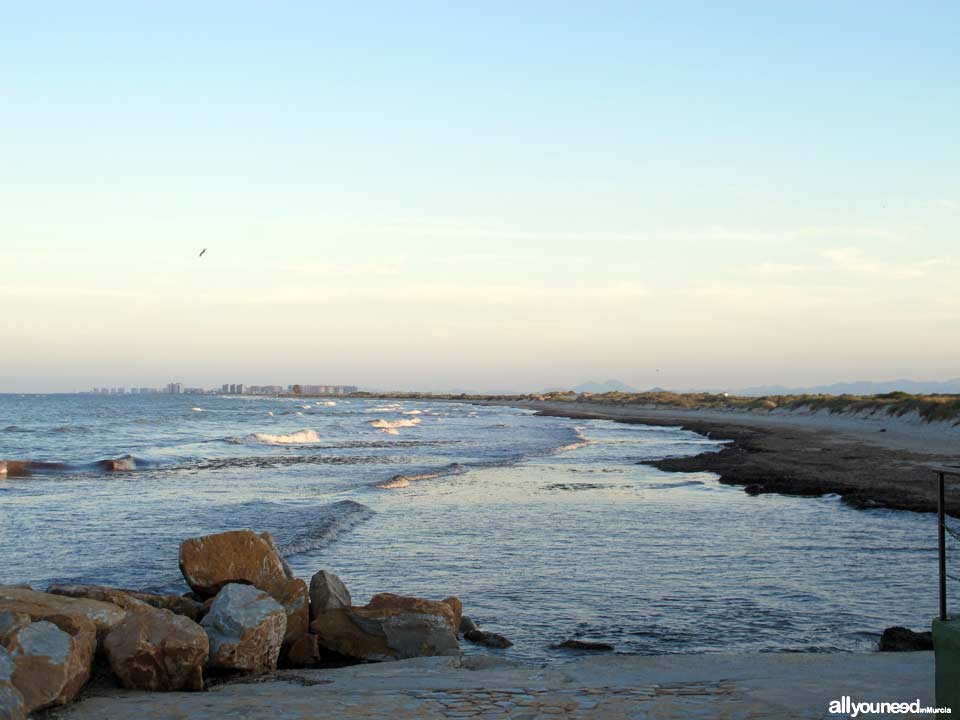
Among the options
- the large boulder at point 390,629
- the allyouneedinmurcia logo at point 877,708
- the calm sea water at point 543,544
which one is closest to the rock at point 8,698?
the large boulder at point 390,629

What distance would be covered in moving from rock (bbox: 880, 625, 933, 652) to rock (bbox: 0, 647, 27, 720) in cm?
705

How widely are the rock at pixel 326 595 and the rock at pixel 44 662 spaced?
2436mm

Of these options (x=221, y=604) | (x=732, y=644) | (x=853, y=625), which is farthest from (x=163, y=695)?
(x=853, y=625)

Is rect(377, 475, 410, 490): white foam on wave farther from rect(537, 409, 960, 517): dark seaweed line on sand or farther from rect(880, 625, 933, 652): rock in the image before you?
rect(880, 625, 933, 652): rock

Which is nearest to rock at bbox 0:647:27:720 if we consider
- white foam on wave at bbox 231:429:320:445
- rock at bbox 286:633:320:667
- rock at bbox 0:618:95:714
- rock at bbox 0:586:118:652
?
rock at bbox 0:618:95:714

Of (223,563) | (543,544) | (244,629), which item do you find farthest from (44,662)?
(543,544)

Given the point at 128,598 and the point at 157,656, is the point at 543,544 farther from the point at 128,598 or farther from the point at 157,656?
the point at 157,656

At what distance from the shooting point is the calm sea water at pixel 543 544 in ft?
30.3

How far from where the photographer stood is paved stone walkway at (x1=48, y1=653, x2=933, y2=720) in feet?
19.2

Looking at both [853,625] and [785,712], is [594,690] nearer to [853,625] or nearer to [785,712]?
[785,712]

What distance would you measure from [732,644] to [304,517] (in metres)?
10.9

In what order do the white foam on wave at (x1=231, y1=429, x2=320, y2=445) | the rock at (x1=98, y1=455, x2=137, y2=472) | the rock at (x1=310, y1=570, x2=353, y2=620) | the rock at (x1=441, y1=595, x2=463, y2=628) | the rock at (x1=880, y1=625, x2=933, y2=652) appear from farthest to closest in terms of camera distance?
1. the white foam on wave at (x1=231, y1=429, x2=320, y2=445)
2. the rock at (x1=98, y1=455, x2=137, y2=472)
3. the rock at (x1=310, y1=570, x2=353, y2=620)
4. the rock at (x1=441, y1=595, x2=463, y2=628)
5. the rock at (x1=880, y1=625, x2=933, y2=652)

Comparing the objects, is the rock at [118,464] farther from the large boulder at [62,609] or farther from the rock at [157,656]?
the rock at [157,656]

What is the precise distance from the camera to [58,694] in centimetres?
626
